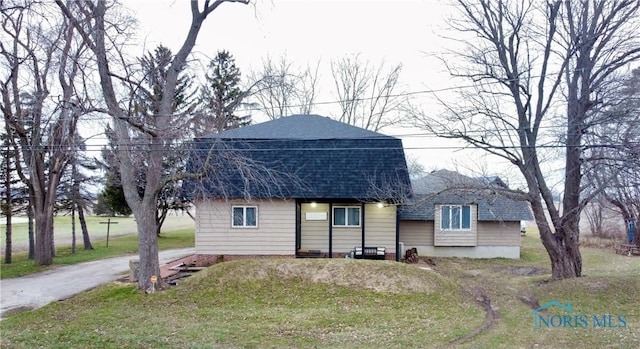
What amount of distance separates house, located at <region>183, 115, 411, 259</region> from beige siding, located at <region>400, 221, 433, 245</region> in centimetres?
412

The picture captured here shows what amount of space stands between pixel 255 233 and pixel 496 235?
38.6 feet

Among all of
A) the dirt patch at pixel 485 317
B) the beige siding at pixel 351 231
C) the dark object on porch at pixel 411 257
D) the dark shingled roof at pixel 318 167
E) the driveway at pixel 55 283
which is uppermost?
the dark shingled roof at pixel 318 167

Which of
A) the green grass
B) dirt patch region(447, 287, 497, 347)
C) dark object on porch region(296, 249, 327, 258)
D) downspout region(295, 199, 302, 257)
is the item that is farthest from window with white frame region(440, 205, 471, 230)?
the green grass

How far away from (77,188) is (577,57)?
23858 mm

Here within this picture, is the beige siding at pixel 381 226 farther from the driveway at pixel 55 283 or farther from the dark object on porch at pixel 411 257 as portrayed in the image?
the driveway at pixel 55 283

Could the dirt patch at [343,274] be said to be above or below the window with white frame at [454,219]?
below

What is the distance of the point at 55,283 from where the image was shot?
46.2 feet

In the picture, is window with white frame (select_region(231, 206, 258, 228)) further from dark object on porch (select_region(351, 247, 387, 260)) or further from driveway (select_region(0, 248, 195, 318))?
driveway (select_region(0, 248, 195, 318))

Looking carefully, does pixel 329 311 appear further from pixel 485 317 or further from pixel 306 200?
pixel 306 200

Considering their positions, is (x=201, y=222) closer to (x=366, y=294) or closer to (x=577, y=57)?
(x=366, y=294)

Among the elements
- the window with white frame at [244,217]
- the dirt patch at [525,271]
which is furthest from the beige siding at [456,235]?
the window with white frame at [244,217]

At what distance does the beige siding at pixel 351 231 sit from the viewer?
642 inches

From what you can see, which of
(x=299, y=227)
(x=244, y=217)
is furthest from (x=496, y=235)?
(x=244, y=217)

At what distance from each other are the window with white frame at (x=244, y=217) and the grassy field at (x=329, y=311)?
306 centimetres
